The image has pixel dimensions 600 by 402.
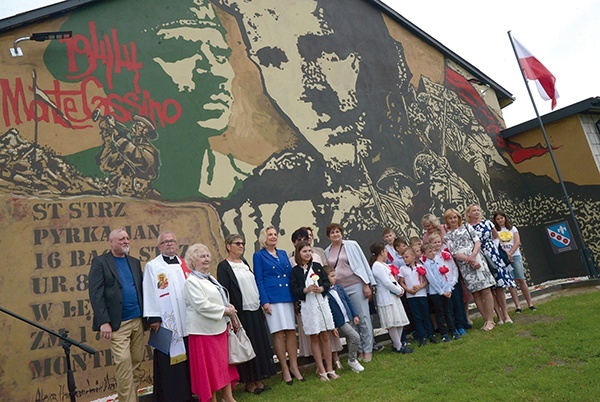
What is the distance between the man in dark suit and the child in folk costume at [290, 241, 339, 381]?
1.78 m

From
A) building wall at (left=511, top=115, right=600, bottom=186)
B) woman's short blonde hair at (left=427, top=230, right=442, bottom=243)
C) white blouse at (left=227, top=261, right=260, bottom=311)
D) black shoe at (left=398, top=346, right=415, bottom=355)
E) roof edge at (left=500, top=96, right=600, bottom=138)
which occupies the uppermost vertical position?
roof edge at (left=500, top=96, right=600, bottom=138)

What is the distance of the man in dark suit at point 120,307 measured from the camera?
183 inches

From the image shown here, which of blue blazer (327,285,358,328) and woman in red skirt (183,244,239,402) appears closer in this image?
woman in red skirt (183,244,239,402)

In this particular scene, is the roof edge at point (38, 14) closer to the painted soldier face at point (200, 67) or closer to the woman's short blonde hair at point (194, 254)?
the painted soldier face at point (200, 67)

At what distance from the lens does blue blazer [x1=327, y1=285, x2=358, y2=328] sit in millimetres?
5520

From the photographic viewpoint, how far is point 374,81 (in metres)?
10.9

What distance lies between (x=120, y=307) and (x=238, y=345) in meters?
1.28

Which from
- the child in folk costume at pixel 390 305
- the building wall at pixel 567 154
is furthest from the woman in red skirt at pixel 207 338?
the building wall at pixel 567 154

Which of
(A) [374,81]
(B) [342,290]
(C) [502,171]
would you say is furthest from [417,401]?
(C) [502,171]

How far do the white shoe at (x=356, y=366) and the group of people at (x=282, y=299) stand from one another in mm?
12

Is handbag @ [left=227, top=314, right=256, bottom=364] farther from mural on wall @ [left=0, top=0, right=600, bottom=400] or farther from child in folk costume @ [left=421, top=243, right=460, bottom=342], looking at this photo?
child in folk costume @ [left=421, top=243, right=460, bottom=342]

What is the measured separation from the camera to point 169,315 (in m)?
4.89

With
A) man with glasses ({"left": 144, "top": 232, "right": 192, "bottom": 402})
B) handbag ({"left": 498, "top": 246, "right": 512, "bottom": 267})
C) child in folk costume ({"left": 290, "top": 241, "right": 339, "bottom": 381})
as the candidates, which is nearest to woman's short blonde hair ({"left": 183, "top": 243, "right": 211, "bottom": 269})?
man with glasses ({"left": 144, "top": 232, "right": 192, "bottom": 402})

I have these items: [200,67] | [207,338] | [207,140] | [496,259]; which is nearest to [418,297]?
[496,259]
